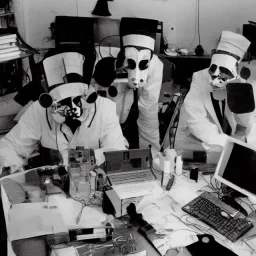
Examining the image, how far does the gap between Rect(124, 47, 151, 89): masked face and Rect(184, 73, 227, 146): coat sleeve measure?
41cm

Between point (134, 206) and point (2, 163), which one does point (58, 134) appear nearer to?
point (2, 163)

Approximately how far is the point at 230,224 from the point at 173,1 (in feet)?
11.1

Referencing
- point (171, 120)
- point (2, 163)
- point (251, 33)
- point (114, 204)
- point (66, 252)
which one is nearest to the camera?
point (66, 252)

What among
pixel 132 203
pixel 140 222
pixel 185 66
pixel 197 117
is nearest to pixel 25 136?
pixel 132 203

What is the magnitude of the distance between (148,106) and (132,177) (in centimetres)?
119

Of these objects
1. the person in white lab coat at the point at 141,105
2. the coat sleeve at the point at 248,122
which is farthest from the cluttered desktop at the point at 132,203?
the person in white lab coat at the point at 141,105

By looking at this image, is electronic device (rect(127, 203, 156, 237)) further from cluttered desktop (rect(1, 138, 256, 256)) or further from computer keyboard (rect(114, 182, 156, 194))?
computer keyboard (rect(114, 182, 156, 194))

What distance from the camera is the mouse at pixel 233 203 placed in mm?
1935

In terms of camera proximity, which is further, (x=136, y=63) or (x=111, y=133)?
(x=136, y=63)

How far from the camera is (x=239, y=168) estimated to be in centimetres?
193

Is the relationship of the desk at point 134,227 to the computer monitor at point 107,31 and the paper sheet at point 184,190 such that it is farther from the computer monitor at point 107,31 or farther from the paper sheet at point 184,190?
the computer monitor at point 107,31

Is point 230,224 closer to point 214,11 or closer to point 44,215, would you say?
point 44,215

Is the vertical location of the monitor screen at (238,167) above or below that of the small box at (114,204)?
above

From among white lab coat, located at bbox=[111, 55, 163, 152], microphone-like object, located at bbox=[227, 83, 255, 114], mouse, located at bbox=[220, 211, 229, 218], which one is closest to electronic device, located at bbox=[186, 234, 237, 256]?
mouse, located at bbox=[220, 211, 229, 218]
